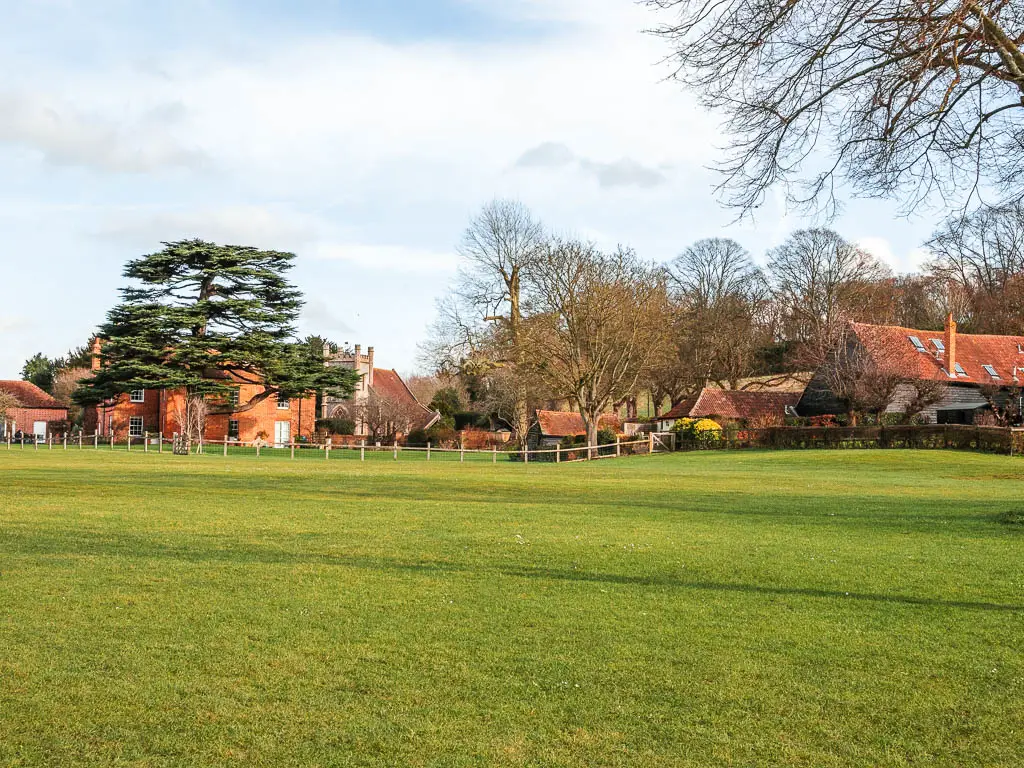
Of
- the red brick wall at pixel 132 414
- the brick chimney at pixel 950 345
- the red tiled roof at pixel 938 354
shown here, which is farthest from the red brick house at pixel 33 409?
the brick chimney at pixel 950 345

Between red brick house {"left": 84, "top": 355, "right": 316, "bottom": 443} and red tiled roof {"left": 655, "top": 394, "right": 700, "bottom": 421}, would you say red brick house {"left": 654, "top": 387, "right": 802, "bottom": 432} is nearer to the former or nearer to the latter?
red tiled roof {"left": 655, "top": 394, "right": 700, "bottom": 421}

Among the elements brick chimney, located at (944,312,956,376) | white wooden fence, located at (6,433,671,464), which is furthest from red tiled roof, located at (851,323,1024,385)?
white wooden fence, located at (6,433,671,464)

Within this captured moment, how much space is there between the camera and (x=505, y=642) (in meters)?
6.61

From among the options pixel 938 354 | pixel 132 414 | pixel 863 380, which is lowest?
pixel 132 414

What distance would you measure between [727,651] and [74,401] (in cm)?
6009

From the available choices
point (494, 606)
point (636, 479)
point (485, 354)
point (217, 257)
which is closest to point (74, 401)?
point (217, 257)

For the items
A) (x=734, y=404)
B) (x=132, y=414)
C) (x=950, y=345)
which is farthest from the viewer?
(x=132, y=414)

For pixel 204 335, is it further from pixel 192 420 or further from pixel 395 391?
pixel 395 391

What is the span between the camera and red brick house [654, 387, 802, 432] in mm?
61656

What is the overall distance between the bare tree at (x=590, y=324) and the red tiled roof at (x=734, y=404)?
901 centimetres

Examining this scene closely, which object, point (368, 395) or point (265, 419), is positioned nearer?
point (265, 419)

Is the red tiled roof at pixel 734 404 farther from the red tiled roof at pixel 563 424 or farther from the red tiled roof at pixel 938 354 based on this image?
the red tiled roof at pixel 938 354

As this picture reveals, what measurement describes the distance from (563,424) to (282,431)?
2141cm

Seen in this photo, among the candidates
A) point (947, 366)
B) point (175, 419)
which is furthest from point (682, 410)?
point (175, 419)
